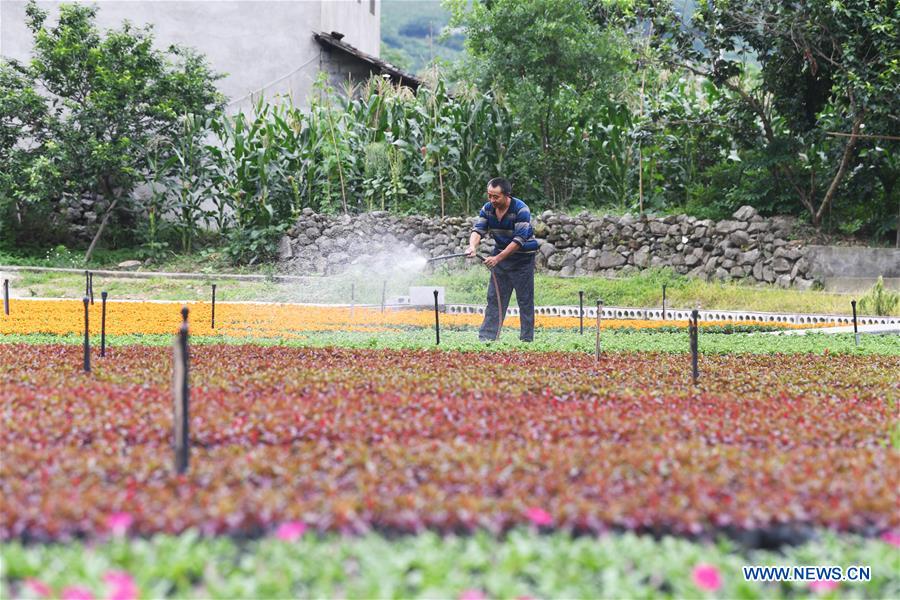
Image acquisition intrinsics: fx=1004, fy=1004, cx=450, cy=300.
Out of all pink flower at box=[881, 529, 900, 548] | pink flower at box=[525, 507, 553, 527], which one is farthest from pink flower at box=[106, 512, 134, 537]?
pink flower at box=[881, 529, 900, 548]

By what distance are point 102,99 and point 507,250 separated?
14.4m

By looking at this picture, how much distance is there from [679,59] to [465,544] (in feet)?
61.3

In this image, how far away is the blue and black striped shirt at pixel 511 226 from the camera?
36.5ft

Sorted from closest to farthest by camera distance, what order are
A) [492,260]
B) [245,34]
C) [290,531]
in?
[290,531], [492,260], [245,34]

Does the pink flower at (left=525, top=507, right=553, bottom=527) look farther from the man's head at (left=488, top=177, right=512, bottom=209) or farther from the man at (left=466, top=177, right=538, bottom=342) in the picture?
the man's head at (left=488, top=177, right=512, bottom=209)

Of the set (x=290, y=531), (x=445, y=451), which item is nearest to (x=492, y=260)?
(x=445, y=451)

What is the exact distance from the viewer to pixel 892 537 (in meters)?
3.95

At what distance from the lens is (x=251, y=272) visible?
21.9 metres

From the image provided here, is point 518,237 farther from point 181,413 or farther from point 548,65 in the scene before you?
point 548,65

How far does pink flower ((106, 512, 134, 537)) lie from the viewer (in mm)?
3648

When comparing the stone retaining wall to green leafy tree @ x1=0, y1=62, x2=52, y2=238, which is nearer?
the stone retaining wall

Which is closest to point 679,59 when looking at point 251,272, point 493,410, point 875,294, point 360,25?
point 875,294

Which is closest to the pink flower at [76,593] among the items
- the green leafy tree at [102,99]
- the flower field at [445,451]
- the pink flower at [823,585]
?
the flower field at [445,451]

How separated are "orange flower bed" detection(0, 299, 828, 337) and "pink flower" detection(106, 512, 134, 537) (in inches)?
331
